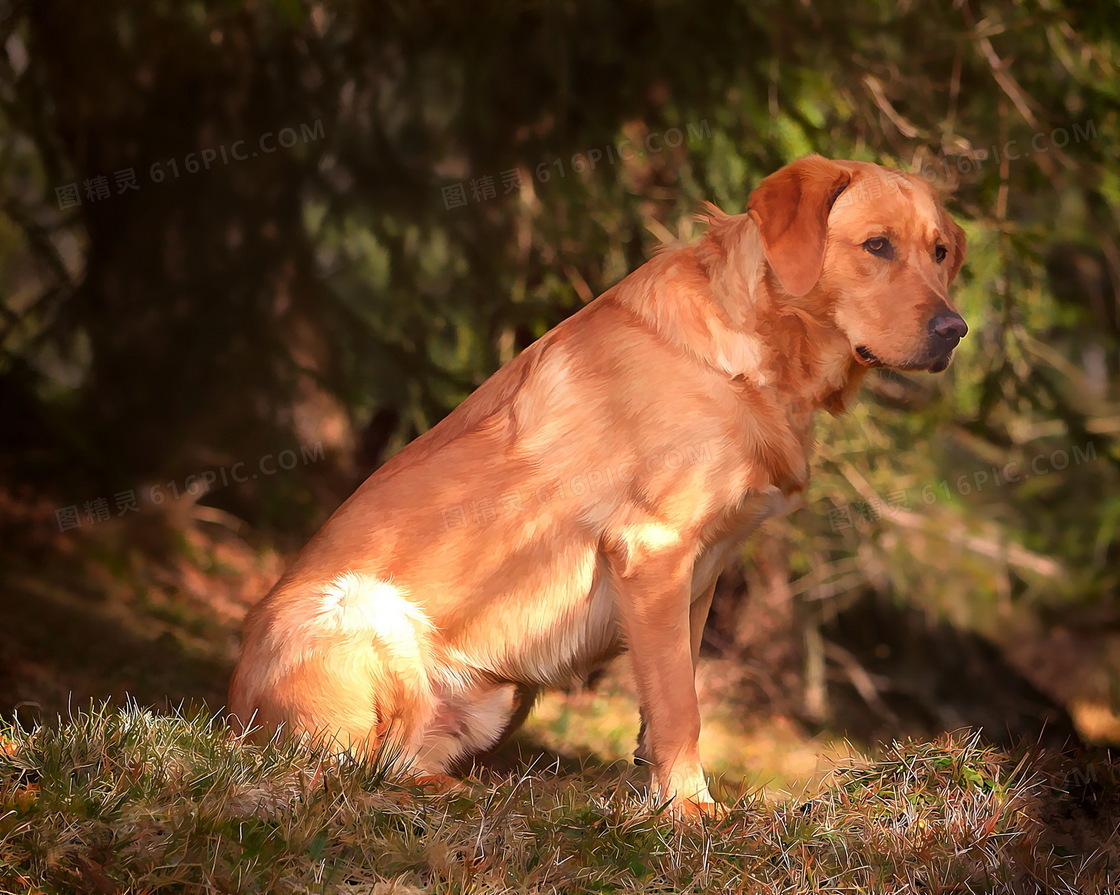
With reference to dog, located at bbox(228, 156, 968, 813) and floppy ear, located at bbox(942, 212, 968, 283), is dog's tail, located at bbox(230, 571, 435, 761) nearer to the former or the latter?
dog, located at bbox(228, 156, 968, 813)

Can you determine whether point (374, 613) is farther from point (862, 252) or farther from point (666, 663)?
point (862, 252)

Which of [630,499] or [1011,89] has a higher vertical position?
[1011,89]

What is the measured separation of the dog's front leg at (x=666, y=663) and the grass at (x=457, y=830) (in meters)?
0.15

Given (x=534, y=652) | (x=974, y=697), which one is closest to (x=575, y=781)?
(x=534, y=652)

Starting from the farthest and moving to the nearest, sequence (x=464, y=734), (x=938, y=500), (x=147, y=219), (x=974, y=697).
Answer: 1. (x=974, y=697)
2. (x=938, y=500)
3. (x=147, y=219)
4. (x=464, y=734)

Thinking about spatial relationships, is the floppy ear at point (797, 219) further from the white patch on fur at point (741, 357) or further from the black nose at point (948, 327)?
the black nose at point (948, 327)

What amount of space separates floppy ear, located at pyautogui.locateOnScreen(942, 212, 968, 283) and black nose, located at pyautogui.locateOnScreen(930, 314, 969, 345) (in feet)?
1.58

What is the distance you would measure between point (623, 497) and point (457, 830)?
1.15 meters

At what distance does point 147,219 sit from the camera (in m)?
5.91

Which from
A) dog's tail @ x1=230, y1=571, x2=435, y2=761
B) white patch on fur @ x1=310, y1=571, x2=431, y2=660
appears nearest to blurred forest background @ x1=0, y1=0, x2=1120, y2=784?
dog's tail @ x1=230, y1=571, x2=435, y2=761

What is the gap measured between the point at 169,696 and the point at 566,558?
8.51 ft

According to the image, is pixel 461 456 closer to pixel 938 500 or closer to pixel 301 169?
pixel 301 169

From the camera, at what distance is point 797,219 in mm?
3301

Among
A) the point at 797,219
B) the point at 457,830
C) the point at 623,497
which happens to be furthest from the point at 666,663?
the point at 797,219
